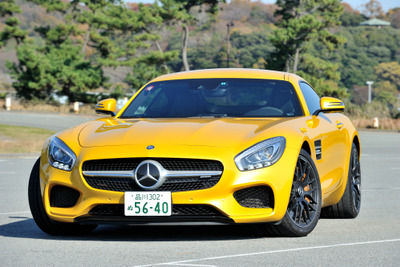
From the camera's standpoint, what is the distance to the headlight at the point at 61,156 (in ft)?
22.8

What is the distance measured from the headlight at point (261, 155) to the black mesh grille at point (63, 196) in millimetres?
1395

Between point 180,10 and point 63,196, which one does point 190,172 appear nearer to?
point 63,196

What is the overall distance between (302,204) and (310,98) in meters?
1.98

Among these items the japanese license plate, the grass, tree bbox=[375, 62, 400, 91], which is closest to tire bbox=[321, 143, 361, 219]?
the japanese license plate

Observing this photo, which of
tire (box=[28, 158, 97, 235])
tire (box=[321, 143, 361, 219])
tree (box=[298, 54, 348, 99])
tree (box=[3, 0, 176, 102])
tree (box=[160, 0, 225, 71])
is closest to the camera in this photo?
tire (box=[28, 158, 97, 235])

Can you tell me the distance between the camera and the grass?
24234 millimetres

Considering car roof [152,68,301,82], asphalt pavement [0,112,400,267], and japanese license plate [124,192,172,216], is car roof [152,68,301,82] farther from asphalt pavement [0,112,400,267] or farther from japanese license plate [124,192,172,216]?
japanese license plate [124,192,172,216]

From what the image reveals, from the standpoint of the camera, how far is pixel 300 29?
6456 centimetres

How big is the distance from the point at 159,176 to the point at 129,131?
0.79 m

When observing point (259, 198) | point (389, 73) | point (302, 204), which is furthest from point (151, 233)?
point (389, 73)

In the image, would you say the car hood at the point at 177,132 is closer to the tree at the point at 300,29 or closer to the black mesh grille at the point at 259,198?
the black mesh grille at the point at 259,198

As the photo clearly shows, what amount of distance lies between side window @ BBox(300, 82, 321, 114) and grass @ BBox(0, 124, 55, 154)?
1564cm

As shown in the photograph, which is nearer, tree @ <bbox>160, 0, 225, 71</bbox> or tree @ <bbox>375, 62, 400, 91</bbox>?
tree @ <bbox>160, 0, 225, 71</bbox>

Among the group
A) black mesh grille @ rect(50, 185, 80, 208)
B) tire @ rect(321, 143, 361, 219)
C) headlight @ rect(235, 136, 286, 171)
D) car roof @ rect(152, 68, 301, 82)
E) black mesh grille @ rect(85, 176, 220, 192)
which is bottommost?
tire @ rect(321, 143, 361, 219)
